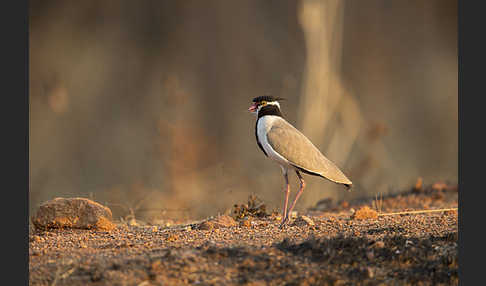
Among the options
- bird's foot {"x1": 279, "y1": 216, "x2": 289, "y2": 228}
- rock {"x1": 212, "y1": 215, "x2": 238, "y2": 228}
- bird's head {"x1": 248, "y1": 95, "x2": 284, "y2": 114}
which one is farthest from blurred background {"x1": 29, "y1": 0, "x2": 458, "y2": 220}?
rock {"x1": 212, "y1": 215, "x2": 238, "y2": 228}

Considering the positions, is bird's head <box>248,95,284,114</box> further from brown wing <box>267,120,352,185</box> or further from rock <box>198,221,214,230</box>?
rock <box>198,221,214,230</box>

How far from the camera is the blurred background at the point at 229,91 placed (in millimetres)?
12023

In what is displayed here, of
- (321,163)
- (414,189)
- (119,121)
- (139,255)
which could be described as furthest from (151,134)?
(139,255)

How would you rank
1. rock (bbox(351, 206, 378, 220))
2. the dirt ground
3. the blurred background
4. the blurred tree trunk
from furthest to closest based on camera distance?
the blurred tree trunk
the blurred background
rock (bbox(351, 206, 378, 220))
the dirt ground

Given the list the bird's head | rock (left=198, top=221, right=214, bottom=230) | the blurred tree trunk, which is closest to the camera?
rock (left=198, top=221, right=214, bottom=230)

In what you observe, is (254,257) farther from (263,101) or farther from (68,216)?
(263,101)

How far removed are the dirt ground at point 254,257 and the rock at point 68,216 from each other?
296mm

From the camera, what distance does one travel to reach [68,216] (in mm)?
5262

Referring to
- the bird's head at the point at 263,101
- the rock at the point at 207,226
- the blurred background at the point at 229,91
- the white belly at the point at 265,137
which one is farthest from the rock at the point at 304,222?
the blurred background at the point at 229,91

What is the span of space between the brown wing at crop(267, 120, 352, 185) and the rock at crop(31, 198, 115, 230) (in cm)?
179

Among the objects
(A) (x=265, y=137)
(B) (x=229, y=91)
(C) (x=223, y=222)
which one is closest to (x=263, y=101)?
(A) (x=265, y=137)

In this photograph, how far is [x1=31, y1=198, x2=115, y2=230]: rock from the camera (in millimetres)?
5242

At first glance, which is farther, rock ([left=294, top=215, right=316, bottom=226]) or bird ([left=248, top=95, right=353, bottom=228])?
bird ([left=248, top=95, right=353, bottom=228])

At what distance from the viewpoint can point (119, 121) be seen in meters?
13.4
